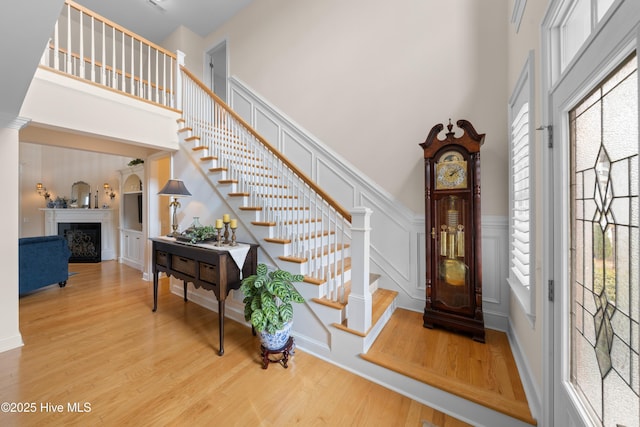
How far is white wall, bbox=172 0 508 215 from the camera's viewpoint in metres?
2.47

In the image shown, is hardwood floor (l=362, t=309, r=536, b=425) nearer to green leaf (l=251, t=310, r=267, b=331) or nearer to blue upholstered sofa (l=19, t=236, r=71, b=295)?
green leaf (l=251, t=310, r=267, b=331)

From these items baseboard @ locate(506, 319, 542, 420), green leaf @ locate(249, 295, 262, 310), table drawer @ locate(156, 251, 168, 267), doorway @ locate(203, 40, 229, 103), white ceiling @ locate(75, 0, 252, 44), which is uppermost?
white ceiling @ locate(75, 0, 252, 44)

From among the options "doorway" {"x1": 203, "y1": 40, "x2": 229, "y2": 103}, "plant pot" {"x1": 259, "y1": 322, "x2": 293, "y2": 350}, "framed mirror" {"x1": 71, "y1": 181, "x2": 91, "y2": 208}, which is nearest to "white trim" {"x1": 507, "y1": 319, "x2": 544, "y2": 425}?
"plant pot" {"x1": 259, "y1": 322, "x2": 293, "y2": 350}

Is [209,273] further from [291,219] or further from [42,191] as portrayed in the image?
[42,191]

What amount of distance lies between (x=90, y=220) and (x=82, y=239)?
19.0 inches

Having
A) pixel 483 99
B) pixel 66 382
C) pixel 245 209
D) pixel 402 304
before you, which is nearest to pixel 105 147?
pixel 245 209

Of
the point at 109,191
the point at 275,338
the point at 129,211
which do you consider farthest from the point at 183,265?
the point at 109,191

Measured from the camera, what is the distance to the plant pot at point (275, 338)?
2.04 metres

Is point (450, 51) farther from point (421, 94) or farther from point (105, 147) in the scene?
point (105, 147)

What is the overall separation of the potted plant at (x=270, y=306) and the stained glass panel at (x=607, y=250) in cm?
167

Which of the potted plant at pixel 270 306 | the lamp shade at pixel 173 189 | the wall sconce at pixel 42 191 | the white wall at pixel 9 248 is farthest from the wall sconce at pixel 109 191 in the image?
the potted plant at pixel 270 306

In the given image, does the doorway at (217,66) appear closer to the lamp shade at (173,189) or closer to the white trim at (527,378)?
the lamp shade at (173,189)

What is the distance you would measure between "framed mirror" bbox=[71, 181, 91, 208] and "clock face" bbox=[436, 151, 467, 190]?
27.6 ft

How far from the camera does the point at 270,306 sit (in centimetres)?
197
